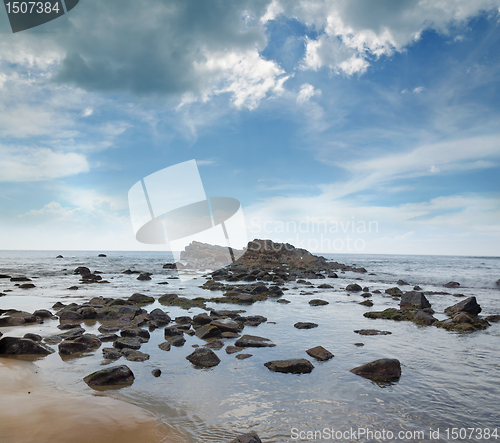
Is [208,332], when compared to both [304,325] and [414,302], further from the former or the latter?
[414,302]

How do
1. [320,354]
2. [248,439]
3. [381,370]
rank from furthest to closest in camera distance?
[320,354]
[381,370]
[248,439]

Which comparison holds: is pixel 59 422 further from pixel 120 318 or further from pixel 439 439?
pixel 120 318

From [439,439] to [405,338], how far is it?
7.19 meters

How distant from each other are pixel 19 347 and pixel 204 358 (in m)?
5.67

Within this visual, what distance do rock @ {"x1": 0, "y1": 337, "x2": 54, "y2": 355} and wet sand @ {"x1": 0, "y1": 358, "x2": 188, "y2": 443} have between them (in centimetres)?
247

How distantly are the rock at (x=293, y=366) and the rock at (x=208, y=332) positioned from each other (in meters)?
3.70

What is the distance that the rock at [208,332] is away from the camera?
11.0 metres

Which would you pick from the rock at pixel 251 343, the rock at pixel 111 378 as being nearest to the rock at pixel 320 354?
the rock at pixel 251 343

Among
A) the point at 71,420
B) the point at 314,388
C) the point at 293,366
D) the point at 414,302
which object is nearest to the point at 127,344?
the point at 71,420

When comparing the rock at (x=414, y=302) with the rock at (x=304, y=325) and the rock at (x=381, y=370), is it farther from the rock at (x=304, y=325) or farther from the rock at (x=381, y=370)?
the rock at (x=381, y=370)

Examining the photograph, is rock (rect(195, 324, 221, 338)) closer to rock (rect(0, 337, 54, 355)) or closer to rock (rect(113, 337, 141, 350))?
rock (rect(113, 337, 141, 350))

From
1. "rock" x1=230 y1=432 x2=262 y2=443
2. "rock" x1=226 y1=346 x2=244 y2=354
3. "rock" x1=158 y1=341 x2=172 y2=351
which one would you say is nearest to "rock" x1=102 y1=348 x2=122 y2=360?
"rock" x1=158 y1=341 x2=172 y2=351

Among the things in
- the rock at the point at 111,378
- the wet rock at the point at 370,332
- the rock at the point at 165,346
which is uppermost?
the rock at the point at 111,378

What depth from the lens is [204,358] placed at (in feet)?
27.6
